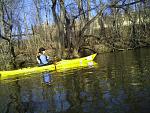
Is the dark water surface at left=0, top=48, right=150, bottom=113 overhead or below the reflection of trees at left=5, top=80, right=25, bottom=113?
overhead

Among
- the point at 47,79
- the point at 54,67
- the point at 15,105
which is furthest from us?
the point at 54,67

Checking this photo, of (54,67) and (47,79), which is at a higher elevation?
(54,67)

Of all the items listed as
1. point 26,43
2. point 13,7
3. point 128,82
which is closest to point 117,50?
point 26,43

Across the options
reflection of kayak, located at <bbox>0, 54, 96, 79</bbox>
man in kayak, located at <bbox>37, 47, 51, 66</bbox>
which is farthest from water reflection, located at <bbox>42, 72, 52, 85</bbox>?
man in kayak, located at <bbox>37, 47, 51, 66</bbox>

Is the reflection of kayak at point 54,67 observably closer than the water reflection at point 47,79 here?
No

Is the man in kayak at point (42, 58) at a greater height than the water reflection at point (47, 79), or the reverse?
the man in kayak at point (42, 58)

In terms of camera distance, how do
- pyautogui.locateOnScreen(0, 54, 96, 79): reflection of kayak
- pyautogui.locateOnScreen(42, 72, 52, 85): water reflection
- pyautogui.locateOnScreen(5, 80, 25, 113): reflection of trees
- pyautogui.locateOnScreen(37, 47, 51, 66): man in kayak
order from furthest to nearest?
pyautogui.locateOnScreen(37, 47, 51, 66): man in kayak → pyautogui.locateOnScreen(0, 54, 96, 79): reflection of kayak → pyautogui.locateOnScreen(42, 72, 52, 85): water reflection → pyautogui.locateOnScreen(5, 80, 25, 113): reflection of trees

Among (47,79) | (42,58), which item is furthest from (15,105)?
(42,58)

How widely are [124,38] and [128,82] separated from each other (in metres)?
29.3

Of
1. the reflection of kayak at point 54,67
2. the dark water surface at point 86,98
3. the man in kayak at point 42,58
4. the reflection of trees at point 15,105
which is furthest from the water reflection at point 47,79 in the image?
the reflection of trees at point 15,105

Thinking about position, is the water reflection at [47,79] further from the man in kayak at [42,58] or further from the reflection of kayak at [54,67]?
the man in kayak at [42,58]

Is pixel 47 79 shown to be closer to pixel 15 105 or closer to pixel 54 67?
pixel 54 67

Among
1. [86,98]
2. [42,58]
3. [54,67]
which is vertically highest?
[42,58]

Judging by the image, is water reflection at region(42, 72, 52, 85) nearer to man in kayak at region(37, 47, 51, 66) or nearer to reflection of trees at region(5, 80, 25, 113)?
man in kayak at region(37, 47, 51, 66)
